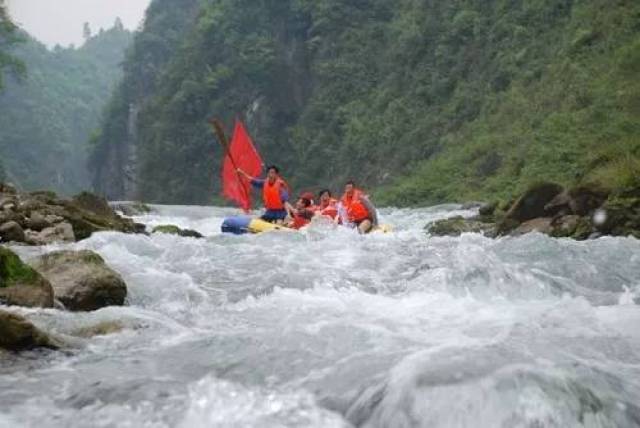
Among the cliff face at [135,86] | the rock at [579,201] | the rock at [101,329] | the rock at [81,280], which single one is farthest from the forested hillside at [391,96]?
the rock at [101,329]

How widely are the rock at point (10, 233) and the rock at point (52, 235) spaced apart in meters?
0.09

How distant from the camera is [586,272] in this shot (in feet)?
22.2

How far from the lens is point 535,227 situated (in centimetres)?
976

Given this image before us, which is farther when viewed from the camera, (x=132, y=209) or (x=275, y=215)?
(x=132, y=209)

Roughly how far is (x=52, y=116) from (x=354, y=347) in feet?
282

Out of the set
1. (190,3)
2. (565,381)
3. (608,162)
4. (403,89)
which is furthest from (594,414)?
(190,3)

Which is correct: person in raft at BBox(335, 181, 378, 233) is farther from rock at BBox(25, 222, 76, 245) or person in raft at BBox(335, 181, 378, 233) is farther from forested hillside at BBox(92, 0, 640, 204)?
rock at BBox(25, 222, 76, 245)

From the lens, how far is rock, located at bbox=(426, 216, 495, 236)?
1137 cm

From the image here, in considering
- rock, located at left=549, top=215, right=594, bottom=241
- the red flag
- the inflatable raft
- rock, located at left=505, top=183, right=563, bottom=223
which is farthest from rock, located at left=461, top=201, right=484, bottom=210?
rock, located at left=549, top=215, right=594, bottom=241

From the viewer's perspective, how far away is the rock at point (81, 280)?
5.37m

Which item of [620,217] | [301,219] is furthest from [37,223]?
[620,217]

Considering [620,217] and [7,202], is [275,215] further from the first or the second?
[620,217]

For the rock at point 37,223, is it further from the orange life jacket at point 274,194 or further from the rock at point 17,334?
the rock at point 17,334

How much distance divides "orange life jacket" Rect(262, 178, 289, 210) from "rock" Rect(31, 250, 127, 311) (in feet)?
21.9
